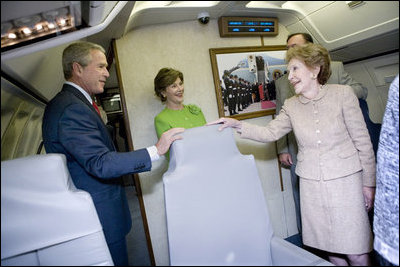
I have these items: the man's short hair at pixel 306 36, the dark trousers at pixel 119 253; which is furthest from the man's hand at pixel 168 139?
the man's short hair at pixel 306 36

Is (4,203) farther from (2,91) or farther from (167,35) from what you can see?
(167,35)

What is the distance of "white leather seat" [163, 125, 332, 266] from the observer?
1173 millimetres

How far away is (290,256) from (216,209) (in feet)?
1.31

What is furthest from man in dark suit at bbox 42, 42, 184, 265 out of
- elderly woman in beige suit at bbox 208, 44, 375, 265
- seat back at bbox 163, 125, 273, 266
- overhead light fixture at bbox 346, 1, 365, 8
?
overhead light fixture at bbox 346, 1, 365, 8

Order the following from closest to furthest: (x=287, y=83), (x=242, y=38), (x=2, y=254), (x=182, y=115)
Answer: (x=2, y=254)
(x=242, y=38)
(x=287, y=83)
(x=182, y=115)

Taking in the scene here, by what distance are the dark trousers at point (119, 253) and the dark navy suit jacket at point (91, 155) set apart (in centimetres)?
3

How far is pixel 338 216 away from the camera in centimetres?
153

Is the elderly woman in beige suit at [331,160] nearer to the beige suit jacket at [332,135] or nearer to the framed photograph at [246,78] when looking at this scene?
the beige suit jacket at [332,135]

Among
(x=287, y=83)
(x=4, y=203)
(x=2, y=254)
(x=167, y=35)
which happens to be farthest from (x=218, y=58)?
(x=2, y=254)

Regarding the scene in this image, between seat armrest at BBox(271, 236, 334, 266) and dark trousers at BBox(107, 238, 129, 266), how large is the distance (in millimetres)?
703

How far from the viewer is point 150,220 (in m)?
2.09

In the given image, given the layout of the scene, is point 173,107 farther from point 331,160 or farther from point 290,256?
point 290,256

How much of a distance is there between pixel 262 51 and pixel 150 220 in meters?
1.49

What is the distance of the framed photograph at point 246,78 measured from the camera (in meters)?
1.53
